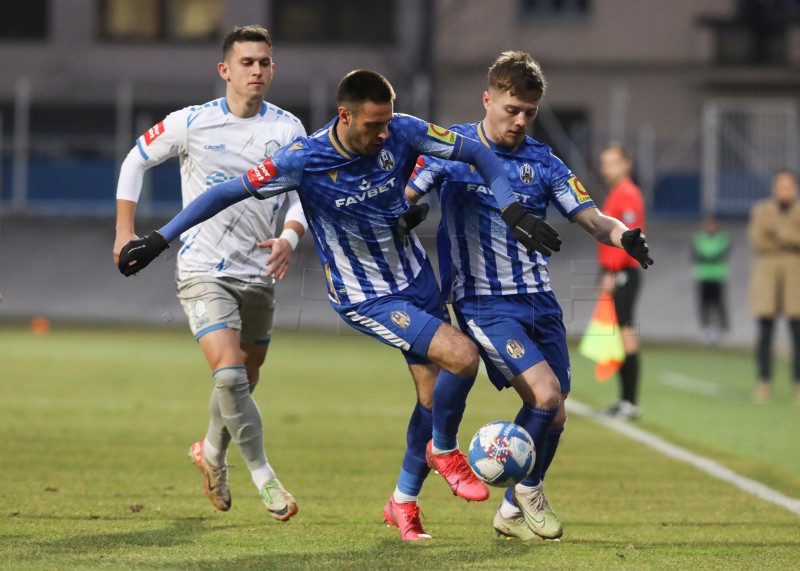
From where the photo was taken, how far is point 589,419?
44.2 ft

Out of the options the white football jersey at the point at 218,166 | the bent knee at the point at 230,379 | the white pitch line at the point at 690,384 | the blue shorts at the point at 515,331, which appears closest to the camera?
the blue shorts at the point at 515,331

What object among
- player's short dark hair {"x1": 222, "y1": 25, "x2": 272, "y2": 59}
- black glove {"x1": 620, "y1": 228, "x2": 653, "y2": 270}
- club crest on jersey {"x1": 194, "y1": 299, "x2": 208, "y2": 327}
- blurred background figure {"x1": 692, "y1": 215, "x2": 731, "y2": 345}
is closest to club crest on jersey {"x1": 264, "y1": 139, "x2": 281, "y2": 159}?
player's short dark hair {"x1": 222, "y1": 25, "x2": 272, "y2": 59}

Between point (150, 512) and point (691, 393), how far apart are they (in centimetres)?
980

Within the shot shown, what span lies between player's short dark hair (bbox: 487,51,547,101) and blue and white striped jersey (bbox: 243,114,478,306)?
349 mm

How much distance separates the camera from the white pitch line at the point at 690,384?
16656 millimetres

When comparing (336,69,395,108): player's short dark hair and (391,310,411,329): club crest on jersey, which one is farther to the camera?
(391,310,411,329): club crest on jersey

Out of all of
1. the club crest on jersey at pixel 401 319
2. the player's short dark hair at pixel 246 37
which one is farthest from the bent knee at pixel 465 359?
the player's short dark hair at pixel 246 37

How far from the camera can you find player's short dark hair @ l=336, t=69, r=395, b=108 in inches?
257

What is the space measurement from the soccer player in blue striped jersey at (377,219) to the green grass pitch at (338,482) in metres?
0.68

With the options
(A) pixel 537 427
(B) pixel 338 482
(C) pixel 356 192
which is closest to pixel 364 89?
(C) pixel 356 192

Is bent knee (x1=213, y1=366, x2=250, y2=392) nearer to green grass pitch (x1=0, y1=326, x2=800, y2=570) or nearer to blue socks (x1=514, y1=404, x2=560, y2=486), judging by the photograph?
green grass pitch (x1=0, y1=326, x2=800, y2=570)

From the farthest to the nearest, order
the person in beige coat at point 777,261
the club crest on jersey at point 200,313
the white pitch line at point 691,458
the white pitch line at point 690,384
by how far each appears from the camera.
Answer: the white pitch line at point 690,384 → the person in beige coat at point 777,261 → the white pitch line at point 691,458 → the club crest on jersey at point 200,313

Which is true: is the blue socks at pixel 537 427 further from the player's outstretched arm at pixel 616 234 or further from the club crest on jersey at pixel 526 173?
the club crest on jersey at pixel 526 173

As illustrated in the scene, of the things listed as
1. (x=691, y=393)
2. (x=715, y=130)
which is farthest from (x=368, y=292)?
(x=715, y=130)
